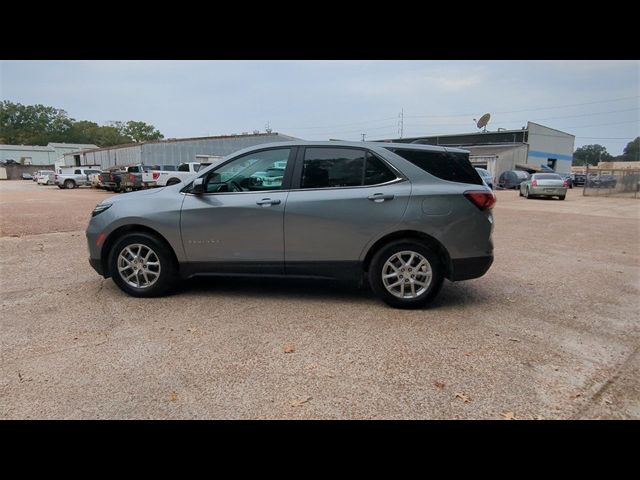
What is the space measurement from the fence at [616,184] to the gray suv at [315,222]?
26744mm

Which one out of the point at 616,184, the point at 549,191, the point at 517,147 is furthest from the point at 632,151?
the point at 549,191

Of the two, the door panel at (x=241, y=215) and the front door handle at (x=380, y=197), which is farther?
the door panel at (x=241, y=215)

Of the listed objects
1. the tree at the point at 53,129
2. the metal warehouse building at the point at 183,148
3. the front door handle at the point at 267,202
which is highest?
the tree at the point at 53,129

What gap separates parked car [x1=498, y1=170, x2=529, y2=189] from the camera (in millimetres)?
33562

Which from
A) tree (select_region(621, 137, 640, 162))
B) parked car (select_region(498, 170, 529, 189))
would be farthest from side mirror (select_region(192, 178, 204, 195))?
tree (select_region(621, 137, 640, 162))

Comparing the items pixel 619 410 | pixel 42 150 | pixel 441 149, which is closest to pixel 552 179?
pixel 441 149

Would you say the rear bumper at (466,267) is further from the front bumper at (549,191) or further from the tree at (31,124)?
the tree at (31,124)

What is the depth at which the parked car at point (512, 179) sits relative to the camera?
3356cm

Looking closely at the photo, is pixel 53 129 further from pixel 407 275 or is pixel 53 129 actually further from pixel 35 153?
pixel 407 275

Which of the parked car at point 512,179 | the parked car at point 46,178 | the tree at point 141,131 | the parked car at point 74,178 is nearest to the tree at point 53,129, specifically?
the tree at point 141,131

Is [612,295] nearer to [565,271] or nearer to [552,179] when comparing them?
[565,271]
